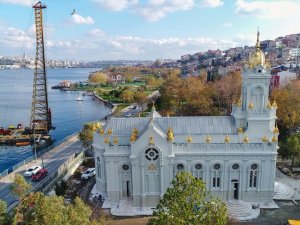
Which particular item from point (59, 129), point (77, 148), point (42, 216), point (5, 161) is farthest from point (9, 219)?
point (59, 129)

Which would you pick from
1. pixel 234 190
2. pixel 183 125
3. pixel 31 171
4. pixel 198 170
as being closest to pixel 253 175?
pixel 234 190

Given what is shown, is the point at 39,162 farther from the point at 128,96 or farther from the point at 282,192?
the point at 128,96

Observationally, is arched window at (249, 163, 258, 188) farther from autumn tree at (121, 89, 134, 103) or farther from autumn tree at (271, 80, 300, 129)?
autumn tree at (121, 89, 134, 103)

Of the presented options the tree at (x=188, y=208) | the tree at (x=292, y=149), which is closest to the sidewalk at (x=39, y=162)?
the tree at (x=188, y=208)

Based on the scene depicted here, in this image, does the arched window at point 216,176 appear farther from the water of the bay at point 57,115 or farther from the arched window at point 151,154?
the water of the bay at point 57,115

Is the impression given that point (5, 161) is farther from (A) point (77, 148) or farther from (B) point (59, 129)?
(B) point (59, 129)
